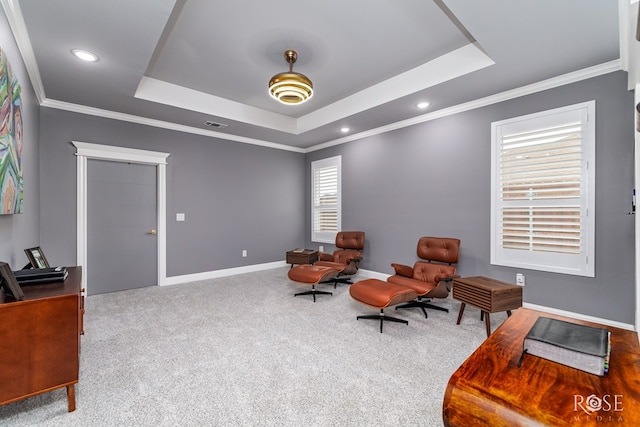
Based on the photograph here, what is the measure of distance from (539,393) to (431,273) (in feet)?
9.42

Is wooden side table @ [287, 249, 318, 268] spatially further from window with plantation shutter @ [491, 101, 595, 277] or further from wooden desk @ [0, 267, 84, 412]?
wooden desk @ [0, 267, 84, 412]

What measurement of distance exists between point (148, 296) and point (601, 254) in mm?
5458

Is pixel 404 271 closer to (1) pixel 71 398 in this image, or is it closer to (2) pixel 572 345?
(2) pixel 572 345

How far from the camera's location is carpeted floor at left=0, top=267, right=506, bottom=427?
1.74 meters

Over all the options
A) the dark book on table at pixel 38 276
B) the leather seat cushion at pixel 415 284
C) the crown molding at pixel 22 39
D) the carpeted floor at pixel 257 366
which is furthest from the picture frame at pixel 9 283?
the leather seat cushion at pixel 415 284

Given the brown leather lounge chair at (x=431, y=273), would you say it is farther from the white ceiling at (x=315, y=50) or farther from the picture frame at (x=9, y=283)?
the picture frame at (x=9, y=283)

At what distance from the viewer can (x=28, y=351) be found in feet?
5.45

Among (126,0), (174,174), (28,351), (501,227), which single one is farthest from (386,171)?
(28,351)

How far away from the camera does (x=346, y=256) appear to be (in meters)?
4.74

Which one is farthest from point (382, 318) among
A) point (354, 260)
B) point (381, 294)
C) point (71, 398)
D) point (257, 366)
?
point (71, 398)

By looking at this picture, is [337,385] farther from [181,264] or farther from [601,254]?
[181,264]

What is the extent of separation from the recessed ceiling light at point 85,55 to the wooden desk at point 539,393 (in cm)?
376

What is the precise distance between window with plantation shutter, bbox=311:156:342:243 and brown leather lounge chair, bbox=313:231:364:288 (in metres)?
0.73

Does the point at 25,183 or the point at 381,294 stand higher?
the point at 25,183
